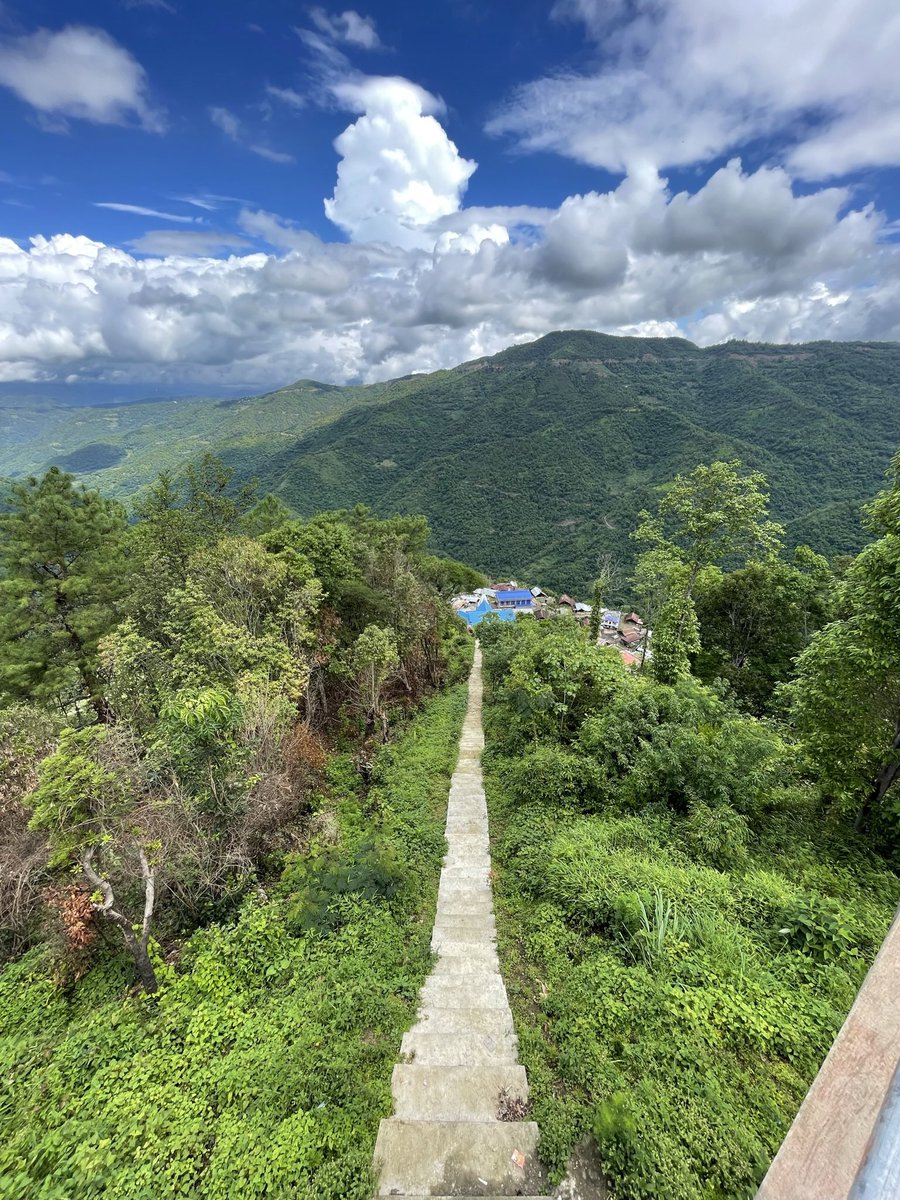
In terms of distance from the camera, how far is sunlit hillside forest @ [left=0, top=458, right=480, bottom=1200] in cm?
498

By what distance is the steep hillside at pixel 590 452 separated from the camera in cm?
10475

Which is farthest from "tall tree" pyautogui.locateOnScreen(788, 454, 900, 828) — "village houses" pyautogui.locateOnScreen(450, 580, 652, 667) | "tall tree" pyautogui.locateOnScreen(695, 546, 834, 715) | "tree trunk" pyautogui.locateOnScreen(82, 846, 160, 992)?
"village houses" pyautogui.locateOnScreen(450, 580, 652, 667)

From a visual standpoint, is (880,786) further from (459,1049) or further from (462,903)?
(459,1049)

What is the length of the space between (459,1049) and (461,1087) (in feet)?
1.66

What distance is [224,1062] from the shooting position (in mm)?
5570

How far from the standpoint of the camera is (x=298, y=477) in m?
142

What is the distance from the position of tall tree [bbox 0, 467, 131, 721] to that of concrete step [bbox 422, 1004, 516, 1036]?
12848 millimetres

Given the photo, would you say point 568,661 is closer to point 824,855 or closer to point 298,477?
point 824,855

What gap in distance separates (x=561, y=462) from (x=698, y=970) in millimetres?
141508

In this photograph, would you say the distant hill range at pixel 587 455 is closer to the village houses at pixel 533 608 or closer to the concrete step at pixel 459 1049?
→ the village houses at pixel 533 608

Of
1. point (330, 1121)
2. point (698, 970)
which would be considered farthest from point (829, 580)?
point (330, 1121)

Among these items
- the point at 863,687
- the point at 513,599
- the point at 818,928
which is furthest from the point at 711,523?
the point at 513,599

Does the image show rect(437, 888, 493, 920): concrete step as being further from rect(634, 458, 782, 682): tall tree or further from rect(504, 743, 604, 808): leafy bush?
rect(634, 458, 782, 682): tall tree

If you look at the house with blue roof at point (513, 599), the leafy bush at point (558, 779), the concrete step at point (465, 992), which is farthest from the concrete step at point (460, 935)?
the house with blue roof at point (513, 599)
